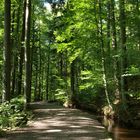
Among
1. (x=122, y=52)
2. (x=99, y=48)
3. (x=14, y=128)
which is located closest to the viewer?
(x=14, y=128)

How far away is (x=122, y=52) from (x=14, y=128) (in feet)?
26.2

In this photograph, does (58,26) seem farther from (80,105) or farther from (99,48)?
(99,48)

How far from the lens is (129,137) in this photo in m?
16.0

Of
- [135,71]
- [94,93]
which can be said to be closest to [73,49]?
[94,93]

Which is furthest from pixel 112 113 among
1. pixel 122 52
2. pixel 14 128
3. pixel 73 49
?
pixel 14 128

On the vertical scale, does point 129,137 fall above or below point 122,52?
below

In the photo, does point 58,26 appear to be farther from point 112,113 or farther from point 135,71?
point 135,71

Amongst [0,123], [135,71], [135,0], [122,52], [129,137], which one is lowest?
→ [129,137]

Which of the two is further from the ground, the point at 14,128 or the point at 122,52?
the point at 122,52

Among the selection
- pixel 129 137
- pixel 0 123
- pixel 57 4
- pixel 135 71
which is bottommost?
pixel 129 137

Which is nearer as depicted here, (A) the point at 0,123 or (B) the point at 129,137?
(A) the point at 0,123

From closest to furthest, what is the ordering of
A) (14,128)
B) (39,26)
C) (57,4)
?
(14,128), (57,4), (39,26)

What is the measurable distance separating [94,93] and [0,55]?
12.6m

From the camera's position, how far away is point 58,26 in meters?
33.6
